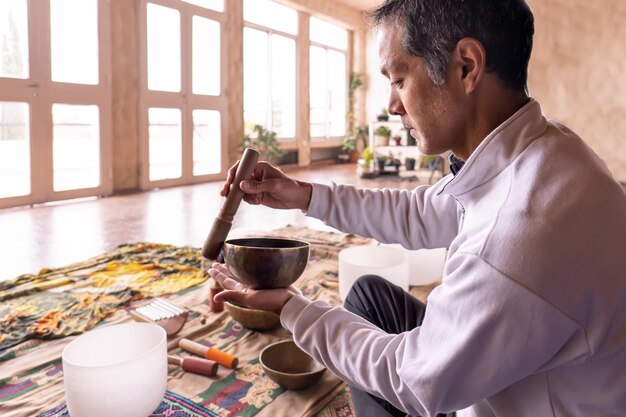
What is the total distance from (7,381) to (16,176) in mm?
3800

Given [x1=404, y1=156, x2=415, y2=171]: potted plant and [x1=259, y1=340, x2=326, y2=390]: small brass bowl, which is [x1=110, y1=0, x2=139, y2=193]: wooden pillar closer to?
[x1=404, y1=156, x2=415, y2=171]: potted plant

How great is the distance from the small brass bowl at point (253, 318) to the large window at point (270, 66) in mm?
6592

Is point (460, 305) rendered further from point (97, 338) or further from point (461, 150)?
point (97, 338)

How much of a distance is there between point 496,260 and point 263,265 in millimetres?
470

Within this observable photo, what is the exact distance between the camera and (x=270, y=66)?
332 inches

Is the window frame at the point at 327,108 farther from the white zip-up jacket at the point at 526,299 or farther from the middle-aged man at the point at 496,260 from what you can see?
the white zip-up jacket at the point at 526,299

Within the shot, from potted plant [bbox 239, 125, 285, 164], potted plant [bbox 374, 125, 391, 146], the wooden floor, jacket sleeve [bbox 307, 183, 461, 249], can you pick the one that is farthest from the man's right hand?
potted plant [bbox 374, 125, 391, 146]

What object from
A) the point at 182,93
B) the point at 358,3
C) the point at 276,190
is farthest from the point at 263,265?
the point at 358,3

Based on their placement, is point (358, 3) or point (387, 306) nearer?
point (387, 306)

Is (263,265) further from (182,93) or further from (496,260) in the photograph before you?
(182,93)

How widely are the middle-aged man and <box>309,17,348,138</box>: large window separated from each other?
9.04 metres

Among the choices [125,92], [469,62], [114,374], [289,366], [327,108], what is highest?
[327,108]

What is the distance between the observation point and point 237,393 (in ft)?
4.32

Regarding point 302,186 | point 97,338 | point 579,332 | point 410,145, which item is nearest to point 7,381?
point 97,338
